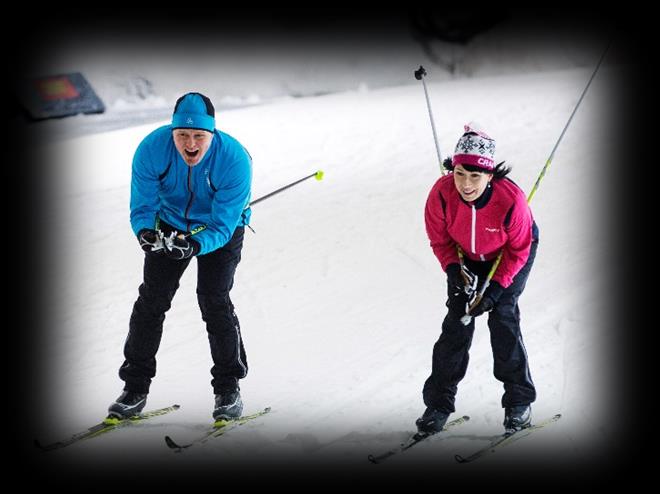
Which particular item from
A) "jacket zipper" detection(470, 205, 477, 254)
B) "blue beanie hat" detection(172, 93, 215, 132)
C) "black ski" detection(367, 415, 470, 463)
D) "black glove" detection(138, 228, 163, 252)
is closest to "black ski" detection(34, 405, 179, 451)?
"black glove" detection(138, 228, 163, 252)

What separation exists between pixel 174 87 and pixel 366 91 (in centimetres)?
244

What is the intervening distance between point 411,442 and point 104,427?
4.78ft

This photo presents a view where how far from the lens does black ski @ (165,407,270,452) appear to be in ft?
14.1

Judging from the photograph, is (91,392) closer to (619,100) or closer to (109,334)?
(109,334)

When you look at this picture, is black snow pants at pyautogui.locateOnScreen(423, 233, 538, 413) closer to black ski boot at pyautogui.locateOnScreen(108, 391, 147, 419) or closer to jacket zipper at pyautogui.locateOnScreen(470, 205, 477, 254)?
jacket zipper at pyautogui.locateOnScreen(470, 205, 477, 254)

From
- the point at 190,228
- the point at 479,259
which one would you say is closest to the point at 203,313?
the point at 190,228

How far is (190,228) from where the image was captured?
14.6ft

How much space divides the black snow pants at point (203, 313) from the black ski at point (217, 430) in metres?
0.17

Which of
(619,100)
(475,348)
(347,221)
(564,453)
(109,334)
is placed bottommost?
(564,453)

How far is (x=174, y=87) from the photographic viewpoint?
1214 cm

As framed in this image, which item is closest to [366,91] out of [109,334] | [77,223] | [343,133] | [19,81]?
[343,133]

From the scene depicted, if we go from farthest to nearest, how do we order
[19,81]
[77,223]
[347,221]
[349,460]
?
[19,81] < [77,223] < [347,221] < [349,460]

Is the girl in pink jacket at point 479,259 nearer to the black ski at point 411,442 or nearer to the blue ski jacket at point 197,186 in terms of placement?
the black ski at point 411,442

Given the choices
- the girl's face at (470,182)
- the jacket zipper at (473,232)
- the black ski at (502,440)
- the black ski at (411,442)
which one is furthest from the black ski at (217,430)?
the girl's face at (470,182)
